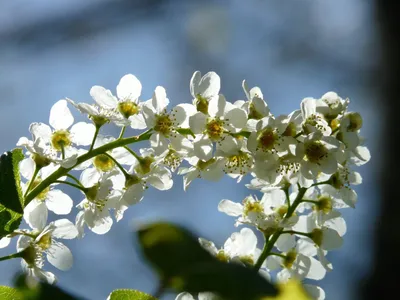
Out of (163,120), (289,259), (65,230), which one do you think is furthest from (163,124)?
(289,259)

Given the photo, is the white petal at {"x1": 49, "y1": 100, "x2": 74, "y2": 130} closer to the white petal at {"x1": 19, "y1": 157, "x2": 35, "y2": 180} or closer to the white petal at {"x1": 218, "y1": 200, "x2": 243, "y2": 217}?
the white petal at {"x1": 19, "y1": 157, "x2": 35, "y2": 180}

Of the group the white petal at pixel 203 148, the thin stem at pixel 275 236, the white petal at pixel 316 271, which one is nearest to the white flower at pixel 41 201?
the white petal at pixel 203 148

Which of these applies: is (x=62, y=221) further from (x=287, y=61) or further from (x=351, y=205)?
(x=287, y=61)

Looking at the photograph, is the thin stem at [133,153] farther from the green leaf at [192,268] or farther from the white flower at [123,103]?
the green leaf at [192,268]

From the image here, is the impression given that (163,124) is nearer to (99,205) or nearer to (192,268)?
(99,205)

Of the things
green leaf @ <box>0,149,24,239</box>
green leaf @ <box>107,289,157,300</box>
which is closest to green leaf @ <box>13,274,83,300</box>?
green leaf @ <box>107,289,157,300</box>

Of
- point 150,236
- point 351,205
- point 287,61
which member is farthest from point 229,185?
point 150,236

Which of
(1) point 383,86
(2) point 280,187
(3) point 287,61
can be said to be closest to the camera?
(2) point 280,187
